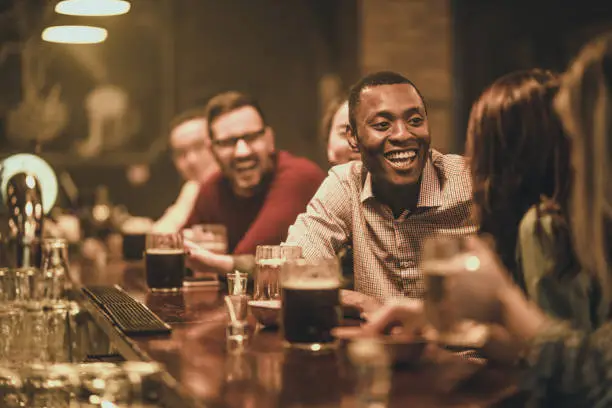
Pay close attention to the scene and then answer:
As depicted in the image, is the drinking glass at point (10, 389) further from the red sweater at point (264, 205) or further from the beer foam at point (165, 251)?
the red sweater at point (264, 205)

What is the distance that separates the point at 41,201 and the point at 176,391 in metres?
1.22

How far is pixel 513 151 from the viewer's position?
169 centimetres

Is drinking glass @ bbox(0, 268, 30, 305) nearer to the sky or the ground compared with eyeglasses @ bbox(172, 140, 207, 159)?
nearer to the ground

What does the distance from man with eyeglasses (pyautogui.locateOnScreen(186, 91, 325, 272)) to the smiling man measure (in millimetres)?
727

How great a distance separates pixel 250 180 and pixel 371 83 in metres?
1.24

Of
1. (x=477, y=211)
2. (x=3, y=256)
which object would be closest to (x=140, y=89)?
(x=3, y=256)

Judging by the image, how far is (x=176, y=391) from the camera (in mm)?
1302

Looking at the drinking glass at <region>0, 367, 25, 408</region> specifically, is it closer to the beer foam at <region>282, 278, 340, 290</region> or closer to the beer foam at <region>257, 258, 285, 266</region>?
the beer foam at <region>282, 278, 340, 290</region>

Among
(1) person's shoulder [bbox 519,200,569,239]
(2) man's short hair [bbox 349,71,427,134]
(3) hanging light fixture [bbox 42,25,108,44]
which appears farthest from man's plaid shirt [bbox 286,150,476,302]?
(3) hanging light fixture [bbox 42,25,108,44]

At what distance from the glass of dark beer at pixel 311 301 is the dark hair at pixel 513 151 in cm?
34

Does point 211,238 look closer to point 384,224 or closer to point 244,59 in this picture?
point 384,224

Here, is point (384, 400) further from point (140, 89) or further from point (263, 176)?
point (140, 89)

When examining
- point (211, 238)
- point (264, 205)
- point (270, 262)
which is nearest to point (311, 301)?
point (270, 262)

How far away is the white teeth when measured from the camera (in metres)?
2.38
